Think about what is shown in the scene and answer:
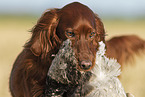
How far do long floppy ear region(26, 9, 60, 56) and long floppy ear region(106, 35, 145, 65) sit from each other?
1.52m

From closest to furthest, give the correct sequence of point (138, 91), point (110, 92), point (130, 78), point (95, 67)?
point (110, 92), point (95, 67), point (138, 91), point (130, 78)

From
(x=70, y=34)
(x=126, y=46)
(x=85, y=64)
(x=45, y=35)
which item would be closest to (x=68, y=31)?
(x=70, y=34)

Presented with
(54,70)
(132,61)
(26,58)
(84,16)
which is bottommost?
(132,61)

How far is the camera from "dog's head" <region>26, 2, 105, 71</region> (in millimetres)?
2658

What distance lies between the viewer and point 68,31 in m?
2.76

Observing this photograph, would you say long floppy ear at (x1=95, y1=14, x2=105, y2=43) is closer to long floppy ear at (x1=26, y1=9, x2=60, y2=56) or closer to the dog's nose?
long floppy ear at (x1=26, y1=9, x2=60, y2=56)

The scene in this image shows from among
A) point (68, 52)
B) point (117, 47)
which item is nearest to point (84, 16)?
point (68, 52)

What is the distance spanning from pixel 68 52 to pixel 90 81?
26 centimetres

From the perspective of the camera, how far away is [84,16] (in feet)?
9.16

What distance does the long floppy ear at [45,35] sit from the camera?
290 cm

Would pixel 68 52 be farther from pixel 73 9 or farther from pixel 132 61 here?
pixel 132 61

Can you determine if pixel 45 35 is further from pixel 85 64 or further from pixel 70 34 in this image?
pixel 85 64

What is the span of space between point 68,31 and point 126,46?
193 cm

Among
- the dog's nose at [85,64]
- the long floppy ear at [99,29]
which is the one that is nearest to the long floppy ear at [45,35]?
the long floppy ear at [99,29]
